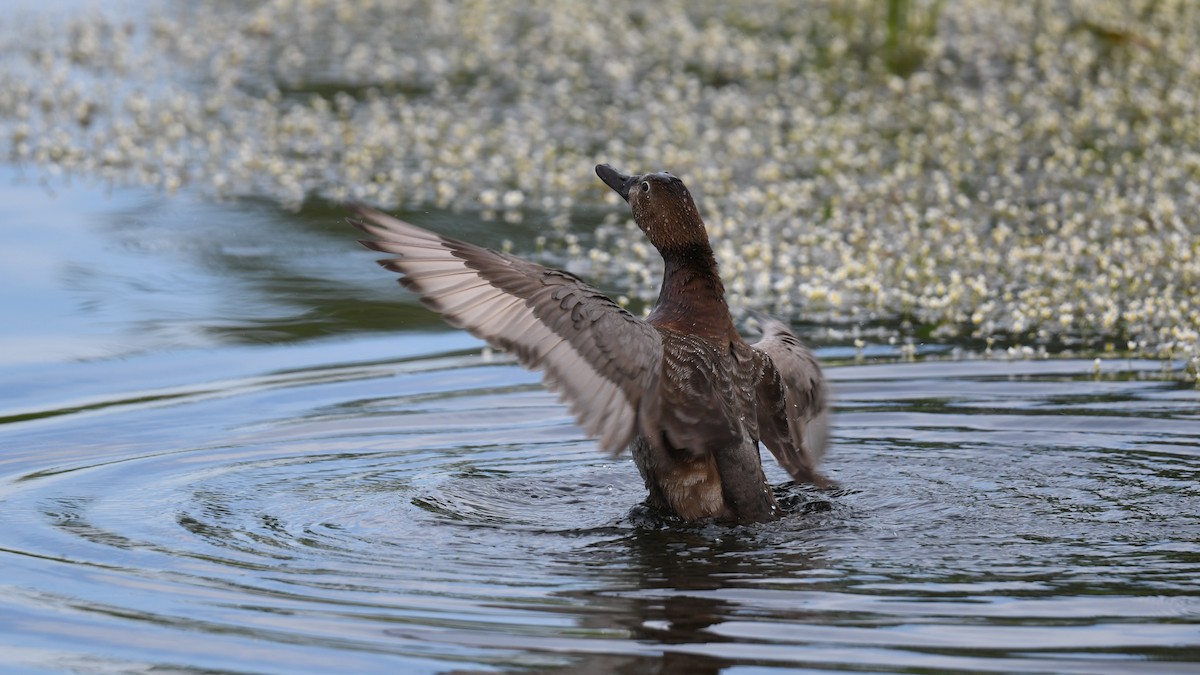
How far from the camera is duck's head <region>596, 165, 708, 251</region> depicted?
748 centimetres

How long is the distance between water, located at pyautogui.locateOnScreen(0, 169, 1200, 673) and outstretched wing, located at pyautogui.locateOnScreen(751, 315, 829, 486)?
0.20m

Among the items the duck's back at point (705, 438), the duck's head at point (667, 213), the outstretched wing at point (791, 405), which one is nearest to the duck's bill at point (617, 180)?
the duck's head at point (667, 213)

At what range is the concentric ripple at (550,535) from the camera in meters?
5.58

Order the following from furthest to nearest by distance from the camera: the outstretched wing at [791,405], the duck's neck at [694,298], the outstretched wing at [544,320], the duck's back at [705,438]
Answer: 1. the outstretched wing at [791,405]
2. the duck's neck at [694,298]
3. the duck's back at [705,438]
4. the outstretched wing at [544,320]

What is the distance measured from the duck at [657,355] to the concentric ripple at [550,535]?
25 cm

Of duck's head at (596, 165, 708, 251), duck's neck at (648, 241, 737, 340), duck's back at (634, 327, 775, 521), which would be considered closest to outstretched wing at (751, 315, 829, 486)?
duck's back at (634, 327, 775, 521)

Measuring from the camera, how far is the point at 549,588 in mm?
6176

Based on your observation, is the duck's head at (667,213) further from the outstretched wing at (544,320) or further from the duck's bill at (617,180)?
the outstretched wing at (544,320)

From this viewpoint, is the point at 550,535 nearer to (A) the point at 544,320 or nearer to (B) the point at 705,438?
(B) the point at 705,438

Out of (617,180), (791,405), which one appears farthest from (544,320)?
(791,405)

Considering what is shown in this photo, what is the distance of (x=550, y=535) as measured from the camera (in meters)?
7.04

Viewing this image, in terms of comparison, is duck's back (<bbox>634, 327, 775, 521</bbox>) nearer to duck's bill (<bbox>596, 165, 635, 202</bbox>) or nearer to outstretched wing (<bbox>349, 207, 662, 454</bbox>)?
outstretched wing (<bbox>349, 207, 662, 454</bbox>)

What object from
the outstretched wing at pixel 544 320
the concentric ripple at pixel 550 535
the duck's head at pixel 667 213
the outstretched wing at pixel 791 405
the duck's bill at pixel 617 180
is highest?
the duck's bill at pixel 617 180

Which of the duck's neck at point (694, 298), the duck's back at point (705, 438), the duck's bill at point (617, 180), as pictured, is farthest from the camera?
the duck's bill at point (617, 180)
